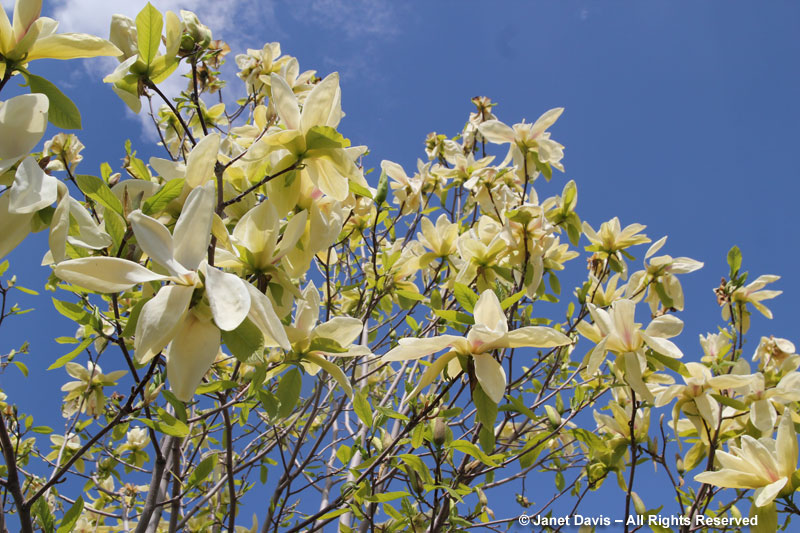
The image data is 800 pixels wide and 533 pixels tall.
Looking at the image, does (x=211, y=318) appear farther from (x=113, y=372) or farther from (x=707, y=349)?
(x=707, y=349)

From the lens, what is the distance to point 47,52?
718mm

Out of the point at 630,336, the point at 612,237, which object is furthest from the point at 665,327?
the point at 612,237

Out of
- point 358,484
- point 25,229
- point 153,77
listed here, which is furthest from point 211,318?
point 358,484

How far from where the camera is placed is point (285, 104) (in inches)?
32.0

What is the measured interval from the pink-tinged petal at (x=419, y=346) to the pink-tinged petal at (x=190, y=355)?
33 centimetres

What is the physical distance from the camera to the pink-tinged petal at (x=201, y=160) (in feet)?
2.47

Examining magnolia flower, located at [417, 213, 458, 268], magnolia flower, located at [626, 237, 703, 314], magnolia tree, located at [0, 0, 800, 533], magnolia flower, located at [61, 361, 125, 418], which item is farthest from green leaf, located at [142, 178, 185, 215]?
magnolia flower, located at [626, 237, 703, 314]

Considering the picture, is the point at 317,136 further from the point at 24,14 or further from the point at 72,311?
the point at 72,311

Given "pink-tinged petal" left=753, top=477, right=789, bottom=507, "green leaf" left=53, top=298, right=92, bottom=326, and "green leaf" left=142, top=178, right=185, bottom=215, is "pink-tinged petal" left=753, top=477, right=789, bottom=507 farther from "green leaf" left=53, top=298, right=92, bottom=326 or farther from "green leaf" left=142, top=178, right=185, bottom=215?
"green leaf" left=53, top=298, right=92, bottom=326

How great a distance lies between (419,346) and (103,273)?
51 cm

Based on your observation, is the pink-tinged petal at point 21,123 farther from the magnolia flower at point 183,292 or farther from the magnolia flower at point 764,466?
the magnolia flower at point 764,466

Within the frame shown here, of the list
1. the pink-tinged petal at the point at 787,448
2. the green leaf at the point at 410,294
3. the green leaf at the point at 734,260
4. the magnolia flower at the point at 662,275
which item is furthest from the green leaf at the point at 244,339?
the green leaf at the point at 734,260

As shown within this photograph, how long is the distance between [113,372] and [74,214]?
4.22 ft

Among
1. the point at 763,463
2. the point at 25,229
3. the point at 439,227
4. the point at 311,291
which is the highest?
the point at 439,227
